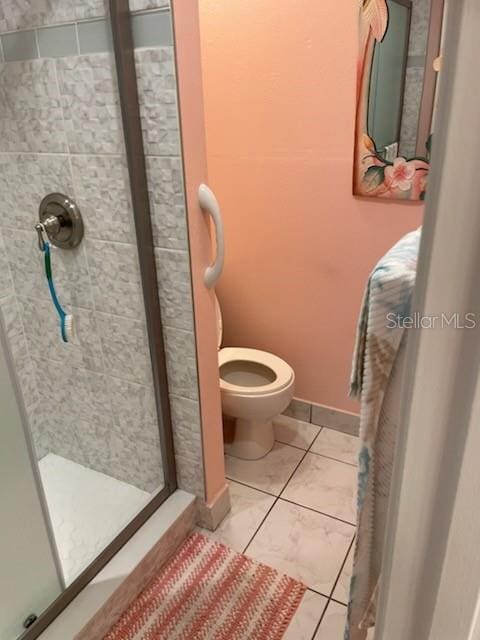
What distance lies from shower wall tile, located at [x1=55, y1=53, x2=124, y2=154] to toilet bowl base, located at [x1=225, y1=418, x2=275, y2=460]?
121cm

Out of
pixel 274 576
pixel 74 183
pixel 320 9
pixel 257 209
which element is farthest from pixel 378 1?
pixel 274 576

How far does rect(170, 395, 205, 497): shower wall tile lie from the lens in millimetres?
1624

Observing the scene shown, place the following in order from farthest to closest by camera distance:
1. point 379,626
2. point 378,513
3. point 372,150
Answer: point 372,150
point 378,513
point 379,626

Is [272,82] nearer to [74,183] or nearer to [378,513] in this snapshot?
[74,183]

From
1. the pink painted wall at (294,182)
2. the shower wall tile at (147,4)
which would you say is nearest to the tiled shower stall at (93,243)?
the shower wall tile at (147,4)

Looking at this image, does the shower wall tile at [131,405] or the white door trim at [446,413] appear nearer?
the white door trim at [446,413]

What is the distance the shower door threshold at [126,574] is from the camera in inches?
53.6

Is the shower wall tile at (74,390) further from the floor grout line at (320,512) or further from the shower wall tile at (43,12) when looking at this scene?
the shower wall tile at (43,12)

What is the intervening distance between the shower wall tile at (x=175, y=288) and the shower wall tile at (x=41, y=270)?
0.28 m

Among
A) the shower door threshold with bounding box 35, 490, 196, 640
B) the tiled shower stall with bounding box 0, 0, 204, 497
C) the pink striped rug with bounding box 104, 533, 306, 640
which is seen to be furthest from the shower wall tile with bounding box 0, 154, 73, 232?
the pink striped rug with bounding box 104, 533, 306, 640

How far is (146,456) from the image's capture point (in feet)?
5.85

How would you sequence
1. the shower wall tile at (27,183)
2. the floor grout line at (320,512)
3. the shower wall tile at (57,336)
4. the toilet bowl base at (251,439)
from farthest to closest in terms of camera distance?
the toilet bowl base at (251,439)
the floor grout line at (320,512)
the shower wall tile at (57,336)
the shower wall tile at (27,183)

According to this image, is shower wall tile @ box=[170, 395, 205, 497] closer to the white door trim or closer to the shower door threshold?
the shower door threshold

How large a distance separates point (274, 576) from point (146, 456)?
1.92 ft
